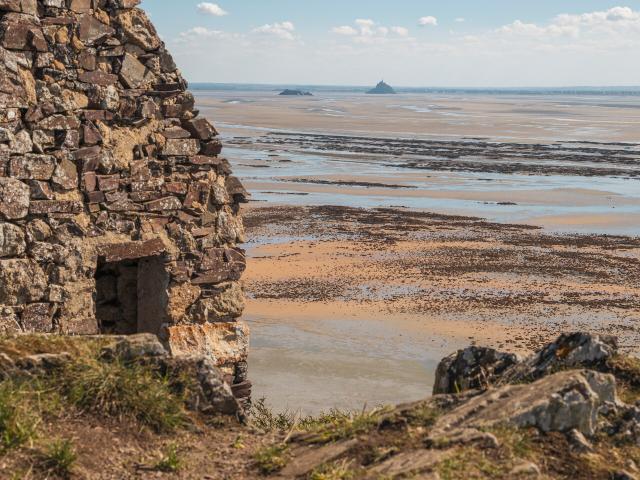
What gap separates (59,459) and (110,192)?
477cm

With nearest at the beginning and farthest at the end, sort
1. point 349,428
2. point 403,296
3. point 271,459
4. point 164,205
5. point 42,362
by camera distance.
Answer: point 271,459, point 349,428, point 42,362, point 164,205, point 403,296

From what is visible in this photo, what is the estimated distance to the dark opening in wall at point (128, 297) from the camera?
952 cm

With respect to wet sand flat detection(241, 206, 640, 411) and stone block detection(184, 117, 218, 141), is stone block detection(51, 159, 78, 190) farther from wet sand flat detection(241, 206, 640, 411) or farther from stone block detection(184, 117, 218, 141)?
wet sand flat detection(241, 206, 640, 411)

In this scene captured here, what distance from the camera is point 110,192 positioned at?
8.99m

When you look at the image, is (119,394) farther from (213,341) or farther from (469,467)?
(213,341)

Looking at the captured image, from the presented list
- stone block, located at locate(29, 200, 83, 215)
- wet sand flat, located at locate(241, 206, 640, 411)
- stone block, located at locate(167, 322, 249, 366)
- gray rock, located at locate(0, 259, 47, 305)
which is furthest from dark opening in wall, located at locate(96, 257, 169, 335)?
wet sand flat, located at locate(241, 206, 640, 411)

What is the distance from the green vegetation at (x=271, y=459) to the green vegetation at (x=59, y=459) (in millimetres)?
984

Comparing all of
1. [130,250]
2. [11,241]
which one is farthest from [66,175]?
[130,250]

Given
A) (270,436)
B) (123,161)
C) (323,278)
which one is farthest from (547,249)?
(270,436)

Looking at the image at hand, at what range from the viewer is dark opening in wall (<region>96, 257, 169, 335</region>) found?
9.52 m

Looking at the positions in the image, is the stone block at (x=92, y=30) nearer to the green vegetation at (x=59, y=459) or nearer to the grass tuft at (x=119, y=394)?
the grass tuft at (x=119, y=394)

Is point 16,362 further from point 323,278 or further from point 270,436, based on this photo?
point 323,278

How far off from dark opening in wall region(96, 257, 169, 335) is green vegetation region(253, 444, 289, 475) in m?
4.59

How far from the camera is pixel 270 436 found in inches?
214
